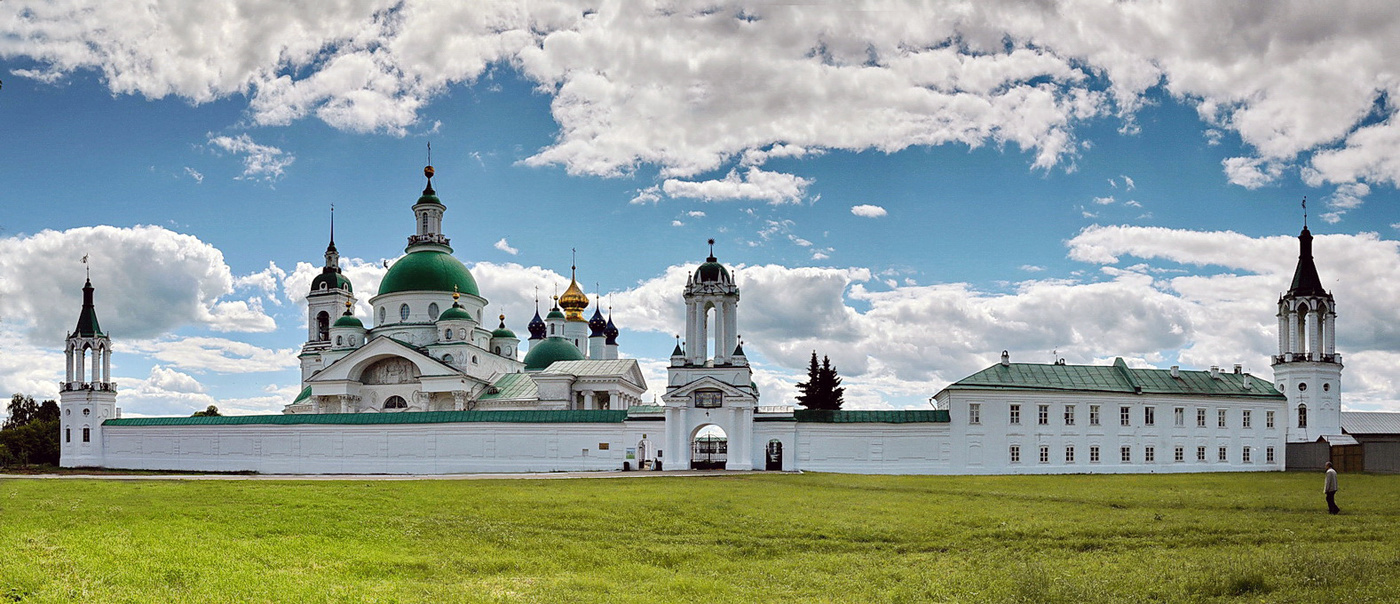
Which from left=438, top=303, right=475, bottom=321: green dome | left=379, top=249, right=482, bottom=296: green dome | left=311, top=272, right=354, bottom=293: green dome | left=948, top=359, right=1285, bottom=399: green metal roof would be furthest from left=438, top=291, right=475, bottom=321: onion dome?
left=948, top=359, right=1285, bottom=399: green metal roof

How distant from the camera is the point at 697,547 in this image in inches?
715

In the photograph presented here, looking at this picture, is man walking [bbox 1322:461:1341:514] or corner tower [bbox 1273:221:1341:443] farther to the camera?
corner tower [bbox 1273:221:1341:443]

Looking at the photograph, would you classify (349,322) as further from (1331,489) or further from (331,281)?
(1331,489)

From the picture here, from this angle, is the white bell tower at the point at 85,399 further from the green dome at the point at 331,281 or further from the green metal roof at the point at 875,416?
the green metal roof at the point at 875,416

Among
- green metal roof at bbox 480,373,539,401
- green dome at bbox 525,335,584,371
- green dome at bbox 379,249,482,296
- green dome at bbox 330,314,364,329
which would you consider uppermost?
green dome at bbox 379,249,482,296

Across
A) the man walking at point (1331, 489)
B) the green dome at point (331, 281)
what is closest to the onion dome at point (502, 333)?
the green dome at point (331, 281)

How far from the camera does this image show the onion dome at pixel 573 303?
283ft

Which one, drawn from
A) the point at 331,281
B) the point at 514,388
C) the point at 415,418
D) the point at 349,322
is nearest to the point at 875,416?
the point at 415,418

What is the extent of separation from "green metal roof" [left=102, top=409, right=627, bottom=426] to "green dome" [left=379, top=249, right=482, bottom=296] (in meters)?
14.2

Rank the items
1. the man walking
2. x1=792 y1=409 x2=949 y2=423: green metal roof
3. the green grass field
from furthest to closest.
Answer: x1=792 y1=409 x2=949 y2=423: green metal roof < the man walking < the green grass field

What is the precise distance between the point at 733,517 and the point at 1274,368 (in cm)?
4647

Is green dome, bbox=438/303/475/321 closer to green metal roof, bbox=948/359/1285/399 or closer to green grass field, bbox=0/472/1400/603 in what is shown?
green metal roof, bbox=948/359/1285/399

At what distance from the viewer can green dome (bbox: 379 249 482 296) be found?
233 ft

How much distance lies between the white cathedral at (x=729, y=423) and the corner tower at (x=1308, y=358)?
0.25 ft
